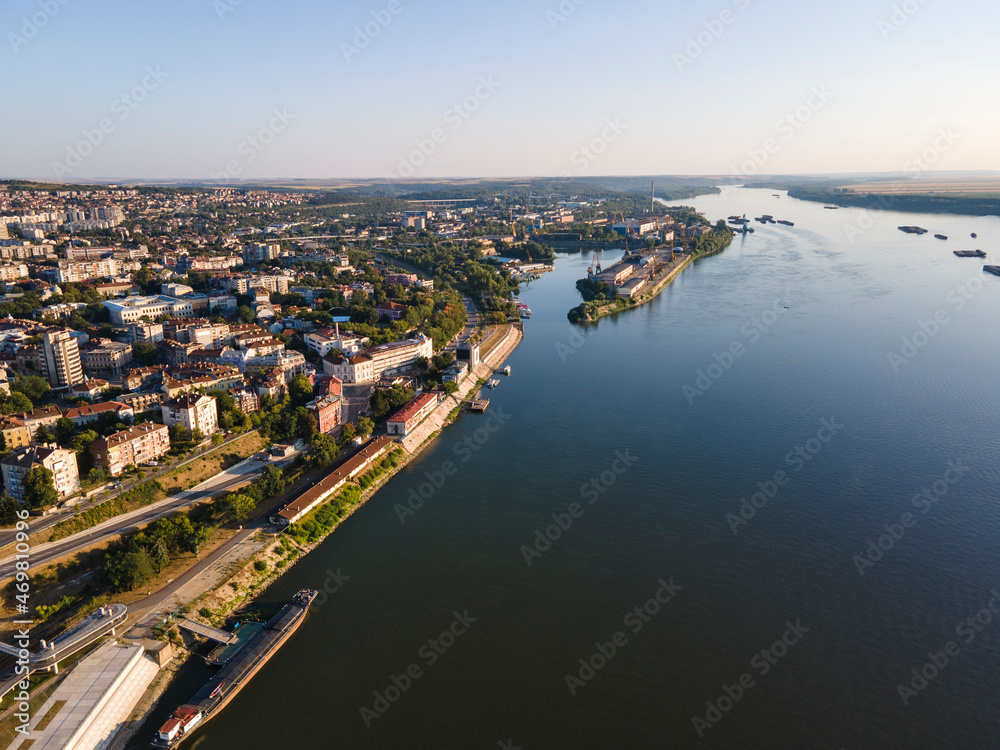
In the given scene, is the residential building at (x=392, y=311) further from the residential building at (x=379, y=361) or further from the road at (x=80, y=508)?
the road at (x=80, y=508)

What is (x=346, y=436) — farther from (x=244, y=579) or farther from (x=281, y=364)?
(x=244, y=579)

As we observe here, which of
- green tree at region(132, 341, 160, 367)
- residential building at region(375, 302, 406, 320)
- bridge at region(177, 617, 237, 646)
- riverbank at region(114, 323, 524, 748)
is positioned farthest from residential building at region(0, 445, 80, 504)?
residential building at region(375, 302, 406, 320)

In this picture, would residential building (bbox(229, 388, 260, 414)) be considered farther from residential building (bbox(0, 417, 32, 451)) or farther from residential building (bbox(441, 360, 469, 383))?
residential building (bbox(441, 360, 469, 383))

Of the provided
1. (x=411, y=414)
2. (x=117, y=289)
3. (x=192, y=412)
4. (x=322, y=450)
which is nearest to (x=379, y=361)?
(x=411, y=414)

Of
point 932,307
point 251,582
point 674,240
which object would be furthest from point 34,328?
point 674,240

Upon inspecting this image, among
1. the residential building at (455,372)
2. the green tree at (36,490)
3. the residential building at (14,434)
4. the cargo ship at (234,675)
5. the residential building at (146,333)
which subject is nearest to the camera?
the cargo ship at (234,675)

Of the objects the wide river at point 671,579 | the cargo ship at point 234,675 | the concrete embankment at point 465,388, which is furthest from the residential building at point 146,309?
the cargo ship at point 234,675
